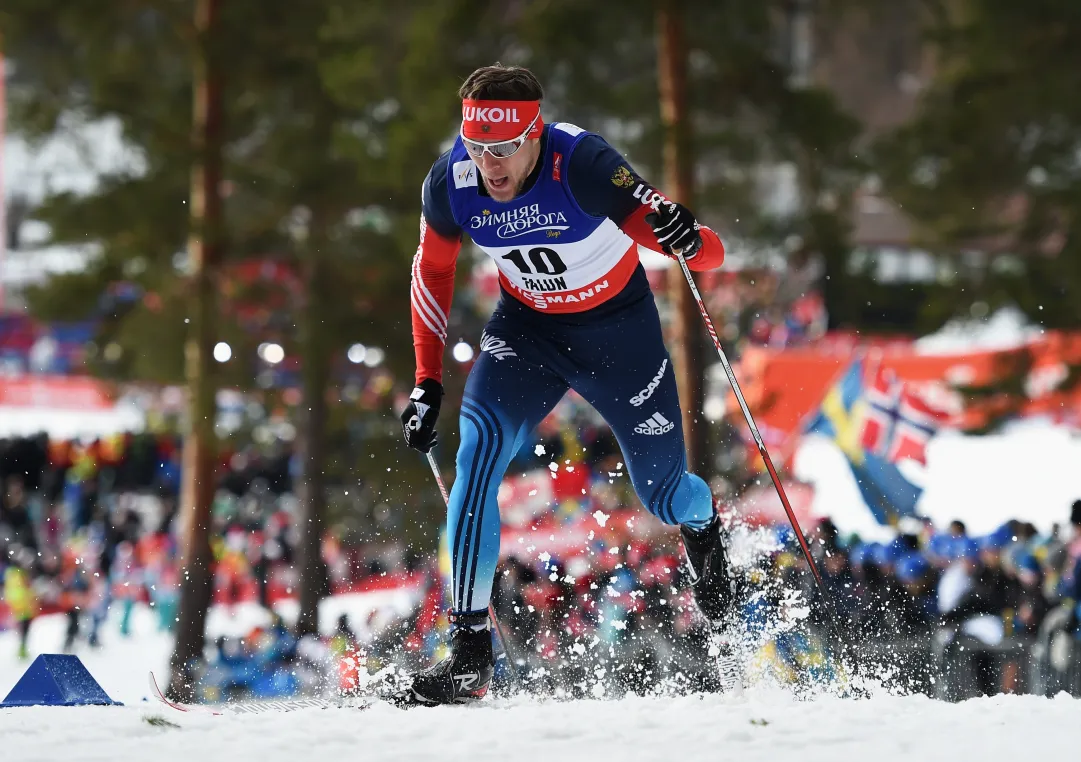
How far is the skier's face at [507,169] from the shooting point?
407 cm

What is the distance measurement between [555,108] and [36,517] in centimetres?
794

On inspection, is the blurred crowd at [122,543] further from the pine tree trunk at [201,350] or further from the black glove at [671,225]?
the black glove at [671,225]

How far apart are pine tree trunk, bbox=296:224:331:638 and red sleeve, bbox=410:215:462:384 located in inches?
322

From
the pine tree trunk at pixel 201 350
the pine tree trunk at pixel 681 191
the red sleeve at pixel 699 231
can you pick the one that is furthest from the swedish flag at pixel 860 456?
the red sleeve at pixel 699 231

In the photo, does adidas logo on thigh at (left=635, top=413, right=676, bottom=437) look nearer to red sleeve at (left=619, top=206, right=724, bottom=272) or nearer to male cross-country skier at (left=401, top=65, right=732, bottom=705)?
male cross-country skier at (left=401, top=65, right=732, bottom=705)

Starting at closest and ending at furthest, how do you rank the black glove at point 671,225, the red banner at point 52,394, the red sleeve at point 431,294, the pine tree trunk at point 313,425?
the black glove at point 671,225
the red sleeve at point 431,294
the pine tree trunk at point 313,425
the red banner at point 52,394

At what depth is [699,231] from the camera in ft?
14.1

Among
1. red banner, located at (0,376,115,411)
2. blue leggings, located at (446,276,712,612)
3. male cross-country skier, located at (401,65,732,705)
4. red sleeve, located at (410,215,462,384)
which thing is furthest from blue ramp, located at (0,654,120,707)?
red banner, located at (0,376,115,411)

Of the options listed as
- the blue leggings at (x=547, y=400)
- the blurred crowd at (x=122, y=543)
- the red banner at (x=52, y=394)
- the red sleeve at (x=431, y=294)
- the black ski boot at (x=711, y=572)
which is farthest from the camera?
the red banner at (x=52, y=394)

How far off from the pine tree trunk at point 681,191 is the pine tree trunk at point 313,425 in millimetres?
3668

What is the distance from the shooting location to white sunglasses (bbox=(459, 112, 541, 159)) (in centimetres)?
402

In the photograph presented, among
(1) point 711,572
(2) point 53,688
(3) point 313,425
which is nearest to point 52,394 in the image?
(3) point 313,425

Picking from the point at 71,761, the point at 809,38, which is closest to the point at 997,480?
the point at 71,761

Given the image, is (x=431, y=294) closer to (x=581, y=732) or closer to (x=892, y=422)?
(x=581, y=732)
